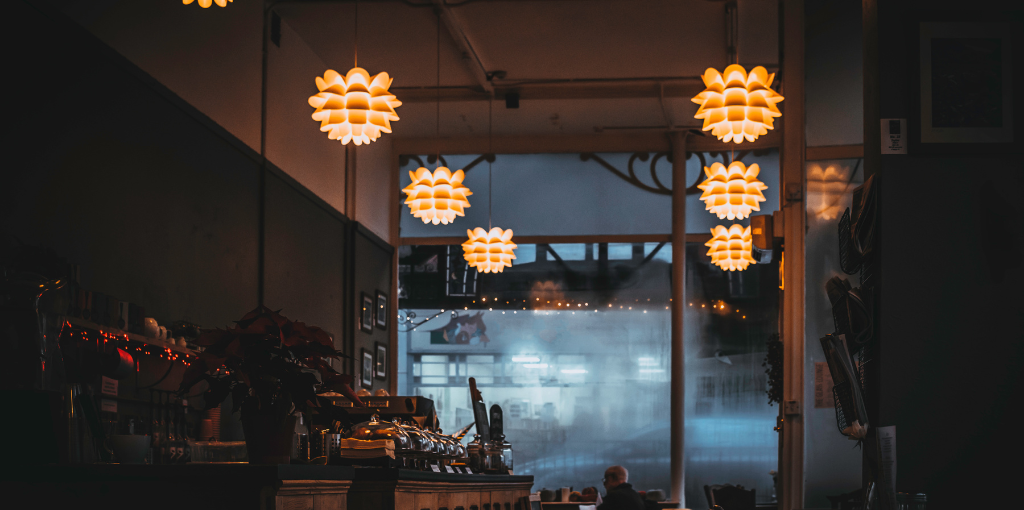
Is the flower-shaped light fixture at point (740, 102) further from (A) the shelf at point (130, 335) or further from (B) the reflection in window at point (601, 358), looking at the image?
(B) the reflection in window at point (601, 358)

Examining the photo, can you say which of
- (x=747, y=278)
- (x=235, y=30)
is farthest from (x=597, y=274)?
(x=235, y=30)

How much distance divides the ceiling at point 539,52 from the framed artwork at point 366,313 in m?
2.28

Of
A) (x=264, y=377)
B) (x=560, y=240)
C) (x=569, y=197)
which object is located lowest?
(x=264, y=377)

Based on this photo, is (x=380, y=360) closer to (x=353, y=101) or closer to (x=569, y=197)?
(x=569, y=197)

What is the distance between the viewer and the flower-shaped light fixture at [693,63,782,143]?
5957mm

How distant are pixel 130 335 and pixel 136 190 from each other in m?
1.01

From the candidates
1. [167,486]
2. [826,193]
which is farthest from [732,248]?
[167,486]

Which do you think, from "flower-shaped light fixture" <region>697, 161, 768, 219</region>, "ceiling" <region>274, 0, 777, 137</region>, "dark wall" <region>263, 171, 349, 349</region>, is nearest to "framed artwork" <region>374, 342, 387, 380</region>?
"dark wall" <region>263, 171, 349, 349</region>

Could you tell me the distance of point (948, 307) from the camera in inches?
129

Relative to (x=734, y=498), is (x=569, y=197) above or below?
above

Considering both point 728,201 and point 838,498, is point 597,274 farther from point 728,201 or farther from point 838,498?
point 838,498

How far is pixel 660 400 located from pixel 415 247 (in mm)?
3681

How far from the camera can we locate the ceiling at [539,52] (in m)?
8.42

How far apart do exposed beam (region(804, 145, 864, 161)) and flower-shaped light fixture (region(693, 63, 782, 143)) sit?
314mm
